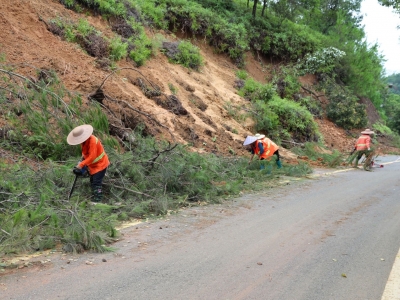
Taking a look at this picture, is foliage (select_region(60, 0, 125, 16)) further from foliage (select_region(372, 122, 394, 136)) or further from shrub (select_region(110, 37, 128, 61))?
foliage (select_region(372, 122, 394, 136))

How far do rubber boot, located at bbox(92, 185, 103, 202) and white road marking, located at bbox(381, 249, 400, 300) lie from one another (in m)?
4.66

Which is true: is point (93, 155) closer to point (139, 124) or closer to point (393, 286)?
point (139, 124)

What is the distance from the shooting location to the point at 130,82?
46.4ft

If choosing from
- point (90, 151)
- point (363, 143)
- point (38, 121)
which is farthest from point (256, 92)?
point (90, 151)

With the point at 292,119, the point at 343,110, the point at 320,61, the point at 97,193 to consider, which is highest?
the point at 320,61

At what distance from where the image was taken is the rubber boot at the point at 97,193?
7.52 metres

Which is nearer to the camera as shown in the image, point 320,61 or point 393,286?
point 393,286

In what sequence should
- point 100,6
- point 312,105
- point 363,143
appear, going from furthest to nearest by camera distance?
point 312,105 < point 363,143 < point 100,6

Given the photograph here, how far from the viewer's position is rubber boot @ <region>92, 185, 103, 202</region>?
752cm

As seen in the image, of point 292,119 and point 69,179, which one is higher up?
point 292,119

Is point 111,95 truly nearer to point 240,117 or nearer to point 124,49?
point 124,49

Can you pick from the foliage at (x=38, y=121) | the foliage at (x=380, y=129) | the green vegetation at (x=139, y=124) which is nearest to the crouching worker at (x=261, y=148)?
the green vegetation at (x=139, y=124)

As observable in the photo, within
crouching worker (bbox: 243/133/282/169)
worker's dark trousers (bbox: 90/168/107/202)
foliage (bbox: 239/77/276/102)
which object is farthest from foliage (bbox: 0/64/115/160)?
foliage (bbox: 239/77/276/102)

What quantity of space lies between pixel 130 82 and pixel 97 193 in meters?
7.22
